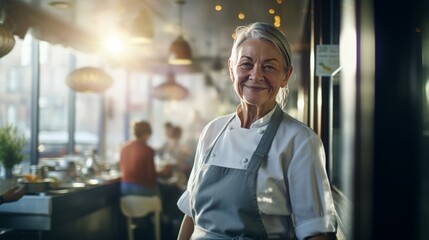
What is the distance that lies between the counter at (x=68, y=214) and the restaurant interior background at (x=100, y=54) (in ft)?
2.39

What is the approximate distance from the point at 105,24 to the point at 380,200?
639 cm

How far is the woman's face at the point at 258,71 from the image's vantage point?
1.84 metres

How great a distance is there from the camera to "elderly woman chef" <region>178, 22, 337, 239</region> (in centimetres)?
174

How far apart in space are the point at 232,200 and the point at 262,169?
0.14 m

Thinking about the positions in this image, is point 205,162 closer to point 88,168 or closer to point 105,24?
point 88,168

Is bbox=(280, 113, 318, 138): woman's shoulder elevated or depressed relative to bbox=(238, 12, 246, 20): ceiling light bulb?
depressed

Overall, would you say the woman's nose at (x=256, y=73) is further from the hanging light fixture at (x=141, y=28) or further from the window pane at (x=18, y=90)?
the window pane at (x=18, y=90)

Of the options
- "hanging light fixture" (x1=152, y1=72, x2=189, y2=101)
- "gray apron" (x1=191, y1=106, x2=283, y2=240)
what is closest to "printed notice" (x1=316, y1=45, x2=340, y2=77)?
"gray apron" (x1=191, y1=106, x2=283, y2=240)

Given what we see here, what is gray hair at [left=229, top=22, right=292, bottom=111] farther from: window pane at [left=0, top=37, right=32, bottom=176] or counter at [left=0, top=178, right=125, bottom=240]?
window pane at [left=0, top=37, right=32, bottom=176]

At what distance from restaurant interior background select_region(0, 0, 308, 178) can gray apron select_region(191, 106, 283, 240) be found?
125cm

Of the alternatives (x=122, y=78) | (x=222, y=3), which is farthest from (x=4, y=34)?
(x=122, y=78)

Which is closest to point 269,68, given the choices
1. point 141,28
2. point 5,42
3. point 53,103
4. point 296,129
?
point 296,129

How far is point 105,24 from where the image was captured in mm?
7324

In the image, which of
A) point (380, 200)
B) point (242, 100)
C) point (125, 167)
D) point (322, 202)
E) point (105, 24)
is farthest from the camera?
point (105, 24)
